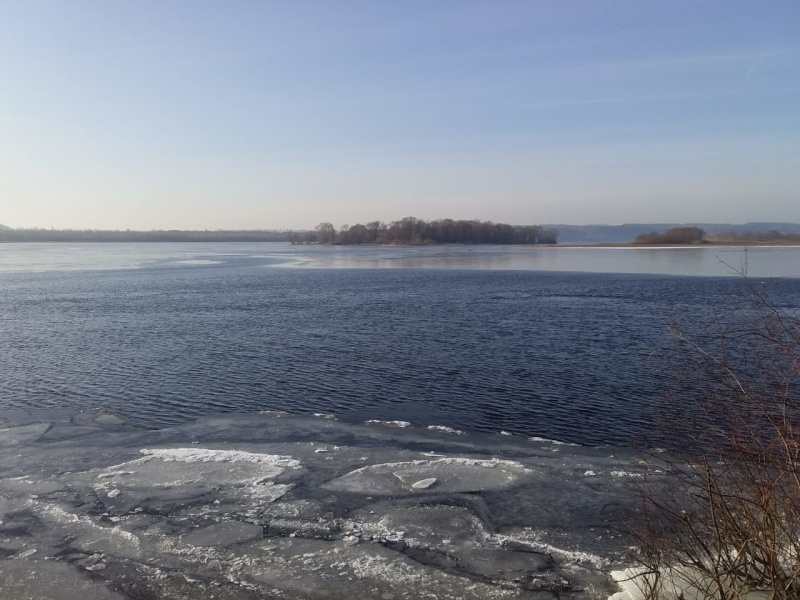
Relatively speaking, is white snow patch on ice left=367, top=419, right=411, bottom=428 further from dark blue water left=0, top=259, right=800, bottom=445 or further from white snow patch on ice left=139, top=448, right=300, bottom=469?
white snow patch on ice left=139, top=448, right=300, bottom=469

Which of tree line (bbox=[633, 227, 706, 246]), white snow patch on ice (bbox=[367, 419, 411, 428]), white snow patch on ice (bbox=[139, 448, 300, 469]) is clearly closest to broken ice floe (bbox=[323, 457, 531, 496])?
white snow patch on ice (bbox=[139, 448, 300, 469])

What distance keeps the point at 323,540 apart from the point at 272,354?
1000cm

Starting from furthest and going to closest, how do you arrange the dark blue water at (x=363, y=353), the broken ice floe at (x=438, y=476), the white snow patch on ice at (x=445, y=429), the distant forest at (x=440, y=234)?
the distant forest at (x=440, y=234), the dark blue water at (x=363, y=353), the white snow patch on ice at (x=445, y=429), the broken ice floe at (x=438, y=476)

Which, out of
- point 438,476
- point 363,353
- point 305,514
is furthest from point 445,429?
point 363,353

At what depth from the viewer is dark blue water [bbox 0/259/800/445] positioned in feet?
39.5

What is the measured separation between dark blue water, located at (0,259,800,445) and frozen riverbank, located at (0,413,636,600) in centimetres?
146

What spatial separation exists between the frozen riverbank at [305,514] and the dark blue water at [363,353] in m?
1.46

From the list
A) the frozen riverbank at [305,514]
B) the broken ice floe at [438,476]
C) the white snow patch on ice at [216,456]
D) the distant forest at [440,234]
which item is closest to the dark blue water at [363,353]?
the frozen riverbank at [305,514]

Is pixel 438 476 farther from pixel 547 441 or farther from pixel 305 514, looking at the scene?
pixel 547 441

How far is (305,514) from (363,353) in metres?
8.87

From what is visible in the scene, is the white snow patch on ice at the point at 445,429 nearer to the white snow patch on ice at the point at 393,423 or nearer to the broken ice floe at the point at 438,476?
the white snow patch on ice at the point at 393,423

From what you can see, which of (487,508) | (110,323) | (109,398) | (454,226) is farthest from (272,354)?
(454,226)

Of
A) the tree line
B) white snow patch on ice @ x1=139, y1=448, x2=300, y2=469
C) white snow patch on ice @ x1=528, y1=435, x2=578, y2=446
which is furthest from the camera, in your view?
the tree line

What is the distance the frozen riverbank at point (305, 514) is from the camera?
621cm
